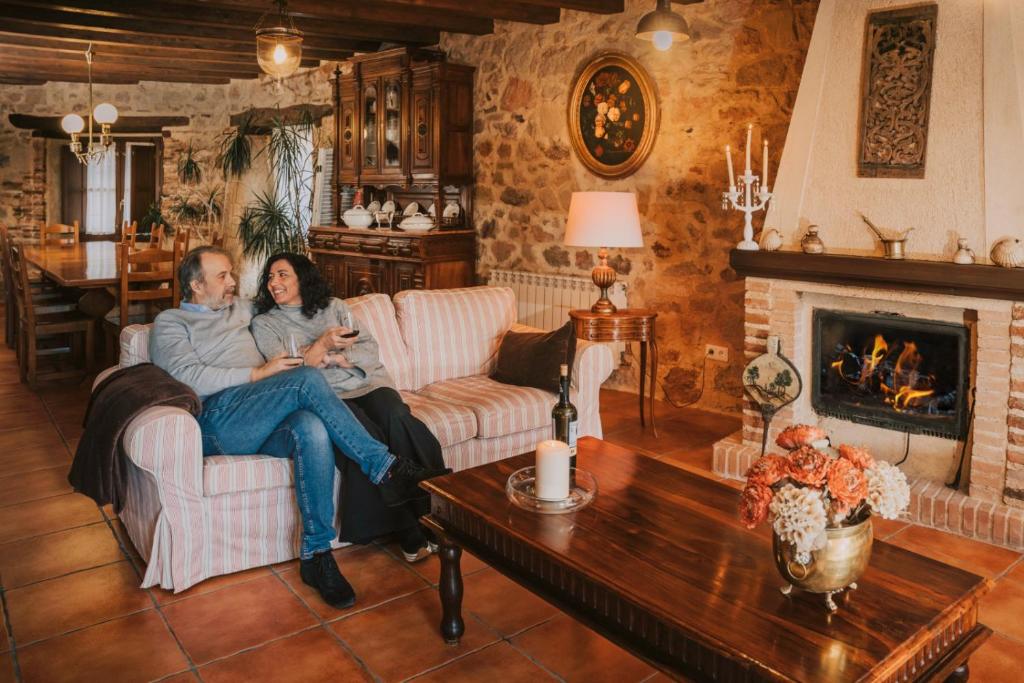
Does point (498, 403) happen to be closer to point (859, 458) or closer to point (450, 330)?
point (450, 330)

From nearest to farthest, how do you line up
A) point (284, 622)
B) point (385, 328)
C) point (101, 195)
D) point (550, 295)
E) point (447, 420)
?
point (284, 622) → point (447, 420) → point (385, 328) → point (550, 295) → point (101, 195)

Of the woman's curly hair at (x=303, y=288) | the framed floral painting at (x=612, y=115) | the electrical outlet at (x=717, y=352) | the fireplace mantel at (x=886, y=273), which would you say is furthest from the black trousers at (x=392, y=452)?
the framed floral painting at (x=612, y=115)

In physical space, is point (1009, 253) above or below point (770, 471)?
above

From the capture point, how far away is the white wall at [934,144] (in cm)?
335

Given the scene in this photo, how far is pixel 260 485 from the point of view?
2990mm

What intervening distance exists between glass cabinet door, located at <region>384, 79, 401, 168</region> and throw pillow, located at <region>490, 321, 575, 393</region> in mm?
3248

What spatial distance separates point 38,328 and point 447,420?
140 inches

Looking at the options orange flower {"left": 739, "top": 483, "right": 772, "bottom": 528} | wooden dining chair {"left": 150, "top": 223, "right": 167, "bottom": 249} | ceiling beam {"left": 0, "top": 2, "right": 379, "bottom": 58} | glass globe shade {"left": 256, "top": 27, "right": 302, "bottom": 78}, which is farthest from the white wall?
wooden dining chair {"left": 150, "top": 223, "right": 167, "bottom": 249}

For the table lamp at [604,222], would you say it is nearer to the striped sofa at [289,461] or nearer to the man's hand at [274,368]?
the striped sofa at [289,461]

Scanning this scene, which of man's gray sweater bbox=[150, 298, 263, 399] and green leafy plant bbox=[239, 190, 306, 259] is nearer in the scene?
man's gray sweater bbox=[150, 298, 263, 399]

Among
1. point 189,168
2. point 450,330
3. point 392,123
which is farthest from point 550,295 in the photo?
point 189,168

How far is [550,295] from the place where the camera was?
601 cm

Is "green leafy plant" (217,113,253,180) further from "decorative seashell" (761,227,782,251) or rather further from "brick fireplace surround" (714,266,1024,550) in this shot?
"brick fireplace surround" (714,266,1024,550)

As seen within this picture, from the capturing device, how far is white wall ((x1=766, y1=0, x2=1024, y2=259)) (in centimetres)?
335
